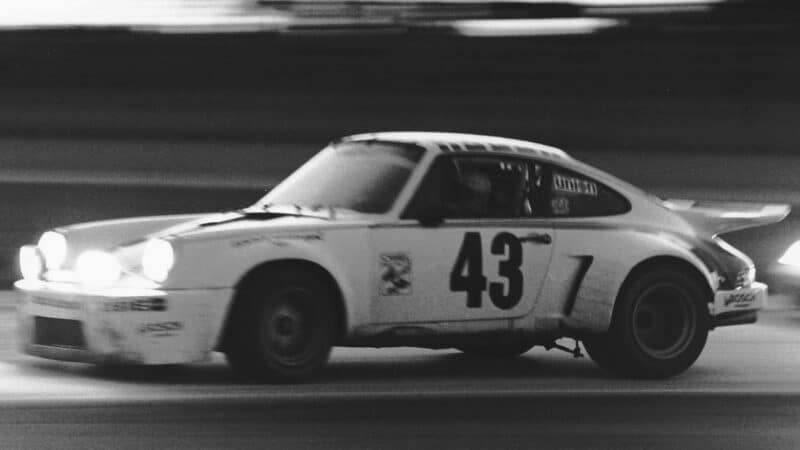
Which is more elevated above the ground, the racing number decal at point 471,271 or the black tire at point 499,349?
the racing number decal at point 471,271

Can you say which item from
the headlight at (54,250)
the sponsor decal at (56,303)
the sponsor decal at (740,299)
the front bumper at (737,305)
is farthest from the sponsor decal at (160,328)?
the sponsor decal at (740,299)

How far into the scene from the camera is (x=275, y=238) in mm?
8078

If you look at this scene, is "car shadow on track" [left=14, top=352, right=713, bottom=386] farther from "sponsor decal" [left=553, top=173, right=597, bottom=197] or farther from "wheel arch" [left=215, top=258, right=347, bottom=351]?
"sponsor decal" [left=553, top=173, right=597, bottom=197]

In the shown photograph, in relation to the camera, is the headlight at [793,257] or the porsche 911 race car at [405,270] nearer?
the porsche 911 race car at [405,270]

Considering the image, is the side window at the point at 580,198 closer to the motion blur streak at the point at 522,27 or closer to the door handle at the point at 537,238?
the door handle at the point at 537,238

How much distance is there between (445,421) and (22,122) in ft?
60.8

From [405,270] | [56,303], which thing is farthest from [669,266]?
[56,303]

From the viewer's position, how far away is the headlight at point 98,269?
820 centimetres

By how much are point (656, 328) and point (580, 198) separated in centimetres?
82

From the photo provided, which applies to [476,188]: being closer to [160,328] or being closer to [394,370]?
[394,370]

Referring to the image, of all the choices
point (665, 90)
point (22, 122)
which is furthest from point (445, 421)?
point (665, 90)

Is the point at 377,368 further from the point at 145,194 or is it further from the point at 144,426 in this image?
the point at 145,194

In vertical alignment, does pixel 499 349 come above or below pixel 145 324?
below

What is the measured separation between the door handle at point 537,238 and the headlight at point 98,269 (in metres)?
2.06
